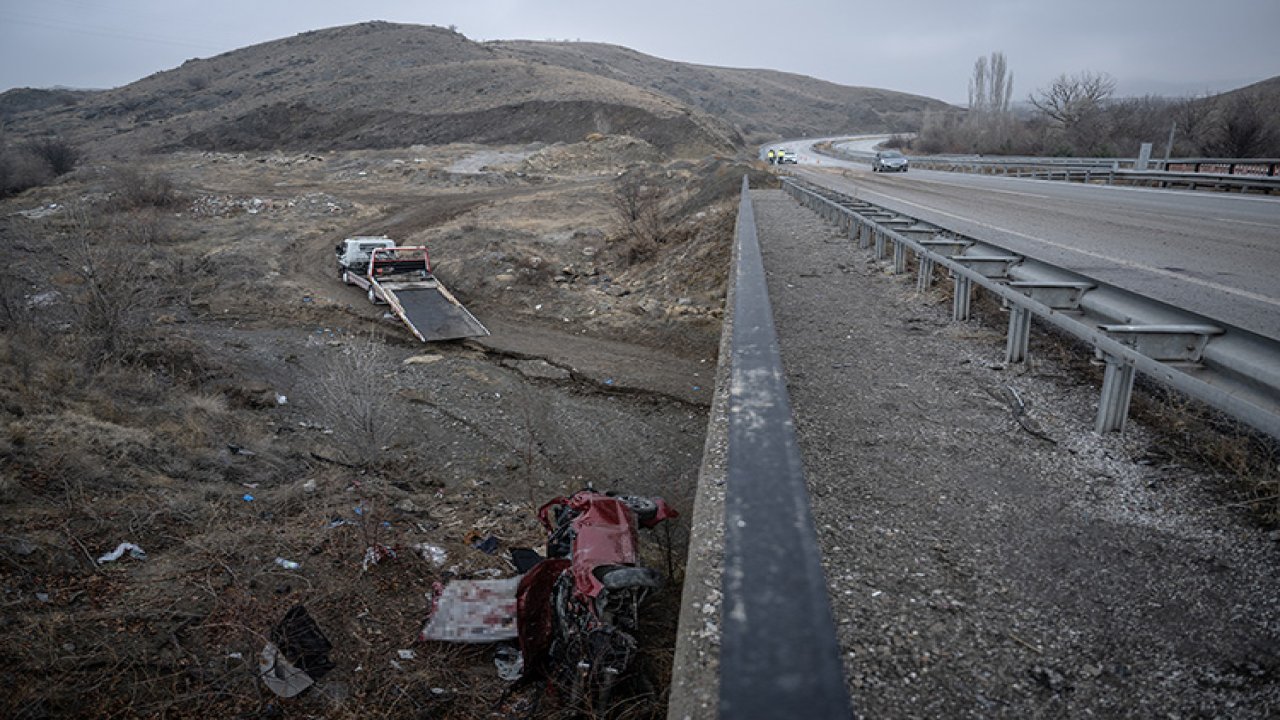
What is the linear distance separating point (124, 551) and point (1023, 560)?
6.89m

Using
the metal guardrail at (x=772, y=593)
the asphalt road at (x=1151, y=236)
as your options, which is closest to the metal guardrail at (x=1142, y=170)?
the asphalt road at (x=1151, y=236)

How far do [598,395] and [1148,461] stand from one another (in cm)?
906

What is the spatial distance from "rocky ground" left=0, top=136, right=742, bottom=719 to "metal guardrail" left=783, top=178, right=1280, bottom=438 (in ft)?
9.70

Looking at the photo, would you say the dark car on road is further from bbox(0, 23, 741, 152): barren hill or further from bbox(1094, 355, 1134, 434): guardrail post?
bbox(1094, 355, 1134, 434): guardrail post

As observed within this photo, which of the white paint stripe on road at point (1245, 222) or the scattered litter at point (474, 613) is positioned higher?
the white paint stripe on road at point (1245, 222)

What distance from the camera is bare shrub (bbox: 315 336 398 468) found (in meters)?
8.70

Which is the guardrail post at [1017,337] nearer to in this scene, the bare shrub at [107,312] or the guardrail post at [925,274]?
the guardrail post at [925,274]

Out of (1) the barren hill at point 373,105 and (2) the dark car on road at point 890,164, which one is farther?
(1) the barren hill at point 373,105

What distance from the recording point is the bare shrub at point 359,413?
8.70 metres

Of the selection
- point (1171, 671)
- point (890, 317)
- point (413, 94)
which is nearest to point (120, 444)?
point (890, 317)

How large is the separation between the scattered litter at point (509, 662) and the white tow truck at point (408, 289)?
10.5 meters

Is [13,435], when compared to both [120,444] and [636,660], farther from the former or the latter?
[636,660]

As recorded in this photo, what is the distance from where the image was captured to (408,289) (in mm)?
17297

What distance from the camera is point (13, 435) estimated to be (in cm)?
732
